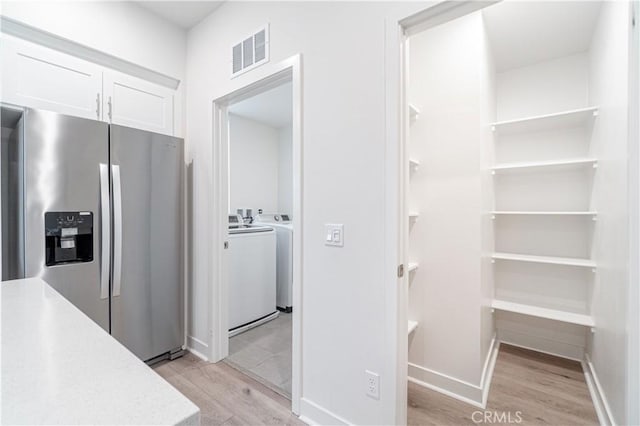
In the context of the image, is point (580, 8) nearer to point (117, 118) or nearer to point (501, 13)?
point (501, 13)

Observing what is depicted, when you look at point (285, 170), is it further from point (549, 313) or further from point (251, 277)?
point (549, 313)

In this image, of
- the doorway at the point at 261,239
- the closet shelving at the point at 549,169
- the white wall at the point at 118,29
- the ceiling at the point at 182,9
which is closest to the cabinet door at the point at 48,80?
the white wall at the point at 118,29

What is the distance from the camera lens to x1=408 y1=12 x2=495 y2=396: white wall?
6.24ft

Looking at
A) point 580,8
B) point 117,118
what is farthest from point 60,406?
point 580,8

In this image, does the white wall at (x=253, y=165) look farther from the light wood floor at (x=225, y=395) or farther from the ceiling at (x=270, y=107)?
the light wood floor at (x=225, y=395)

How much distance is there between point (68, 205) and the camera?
183 centimetres

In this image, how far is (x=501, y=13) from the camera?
1.99m

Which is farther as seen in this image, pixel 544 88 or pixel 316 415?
pixel 544 88

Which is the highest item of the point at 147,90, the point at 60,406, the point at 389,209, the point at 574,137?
the point at 147,90

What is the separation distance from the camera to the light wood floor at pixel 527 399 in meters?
1.74

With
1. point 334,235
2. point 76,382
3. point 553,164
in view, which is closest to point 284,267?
point 334,235

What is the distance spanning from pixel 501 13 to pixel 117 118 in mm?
2939

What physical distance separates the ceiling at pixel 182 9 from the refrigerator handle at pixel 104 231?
141 centimetres

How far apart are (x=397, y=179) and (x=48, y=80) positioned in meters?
2.41
